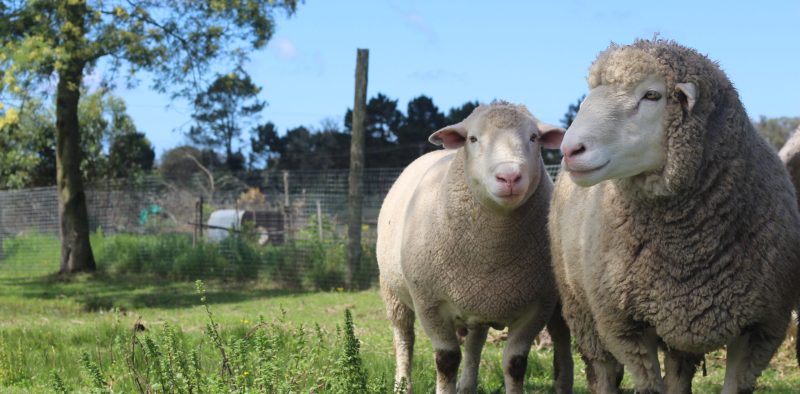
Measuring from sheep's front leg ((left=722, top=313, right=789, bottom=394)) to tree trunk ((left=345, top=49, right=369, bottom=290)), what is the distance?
9839 mm

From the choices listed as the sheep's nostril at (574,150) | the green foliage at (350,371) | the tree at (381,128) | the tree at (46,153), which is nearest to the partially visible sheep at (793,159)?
the sheep's nostril at (574,150)

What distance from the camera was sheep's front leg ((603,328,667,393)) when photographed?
3914 millimetres

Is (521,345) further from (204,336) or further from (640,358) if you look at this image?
(204,336)

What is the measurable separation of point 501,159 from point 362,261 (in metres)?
9.12

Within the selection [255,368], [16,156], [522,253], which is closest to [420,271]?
[522,253]

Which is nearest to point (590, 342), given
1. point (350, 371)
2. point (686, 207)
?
point (686, 207)

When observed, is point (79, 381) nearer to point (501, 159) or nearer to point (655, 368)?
point (501, 159)

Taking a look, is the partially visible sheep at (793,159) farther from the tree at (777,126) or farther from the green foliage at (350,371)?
the tree at (777,126)

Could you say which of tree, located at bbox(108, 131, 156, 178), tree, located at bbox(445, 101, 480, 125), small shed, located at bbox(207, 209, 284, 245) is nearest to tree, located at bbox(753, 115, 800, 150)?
tree, located at bbox(445, 101, 480, 125)

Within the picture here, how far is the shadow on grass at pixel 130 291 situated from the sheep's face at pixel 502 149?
25.3ft

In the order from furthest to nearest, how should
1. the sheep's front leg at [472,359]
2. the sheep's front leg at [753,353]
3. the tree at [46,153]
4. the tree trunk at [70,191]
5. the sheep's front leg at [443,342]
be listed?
the tree at [46,153]
the tree trunk at [70,191]
the sheep's front leg at [472,359]
the sheep's front leg at [443,342]
the sheep's front leg at [753,353]

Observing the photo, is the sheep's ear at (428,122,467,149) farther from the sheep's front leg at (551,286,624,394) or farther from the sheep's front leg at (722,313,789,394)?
the sheep's front leg at (722,313,789,394)

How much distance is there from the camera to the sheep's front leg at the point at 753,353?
146 inches

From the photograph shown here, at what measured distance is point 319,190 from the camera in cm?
1562
